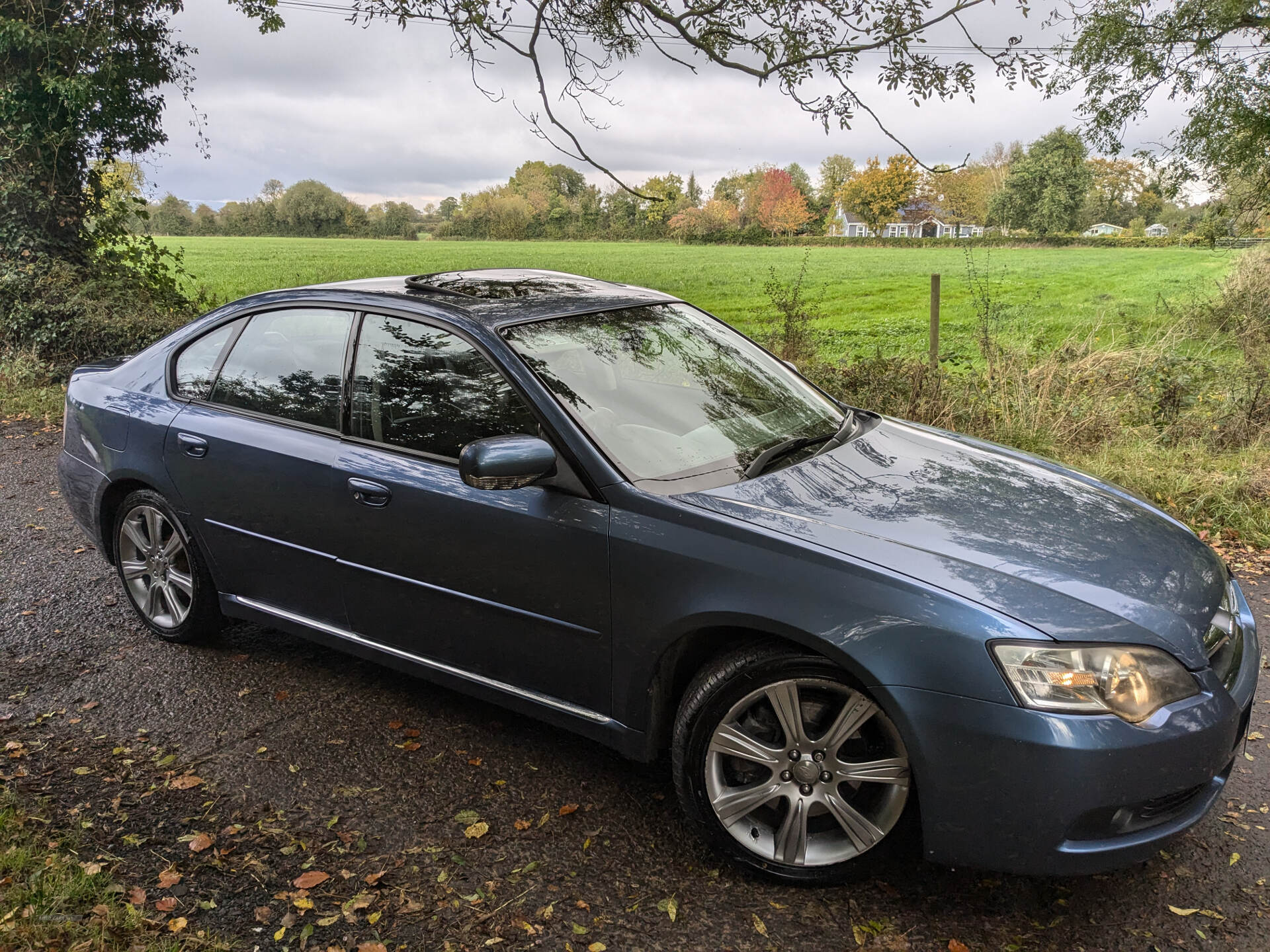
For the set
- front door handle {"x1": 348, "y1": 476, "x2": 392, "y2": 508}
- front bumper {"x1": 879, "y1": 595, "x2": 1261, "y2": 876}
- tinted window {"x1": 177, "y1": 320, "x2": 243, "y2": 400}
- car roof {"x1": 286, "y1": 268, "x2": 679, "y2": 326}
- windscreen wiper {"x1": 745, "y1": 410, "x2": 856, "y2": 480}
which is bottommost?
front bumper {"x1": 879, "y1": 595, "x2": 1261, "y2": 876}

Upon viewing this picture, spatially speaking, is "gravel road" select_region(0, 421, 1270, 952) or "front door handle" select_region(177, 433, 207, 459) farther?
"front door handle" select_region(177, 433, 207, 459)

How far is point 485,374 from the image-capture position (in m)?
3.28

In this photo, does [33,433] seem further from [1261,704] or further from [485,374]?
[1261,704]

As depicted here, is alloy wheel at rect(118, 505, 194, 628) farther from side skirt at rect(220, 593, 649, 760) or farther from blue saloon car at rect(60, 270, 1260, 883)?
side skirt at rect(220, 593, 649, 760)

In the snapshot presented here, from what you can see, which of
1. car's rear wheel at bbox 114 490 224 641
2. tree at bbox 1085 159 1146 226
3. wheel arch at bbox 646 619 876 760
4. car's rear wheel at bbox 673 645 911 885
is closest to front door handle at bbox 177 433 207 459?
car's rear wheel at bbox 114 490 224 641

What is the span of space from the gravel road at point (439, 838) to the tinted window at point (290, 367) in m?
1.22

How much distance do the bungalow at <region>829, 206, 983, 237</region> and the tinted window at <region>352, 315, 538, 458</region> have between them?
23357 mm

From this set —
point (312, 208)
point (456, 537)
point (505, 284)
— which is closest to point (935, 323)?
point (505, 284)

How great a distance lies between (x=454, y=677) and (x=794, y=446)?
1494 mm

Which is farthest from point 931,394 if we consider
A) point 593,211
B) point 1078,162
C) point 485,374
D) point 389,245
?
point 389,245

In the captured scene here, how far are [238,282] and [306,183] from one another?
1638 cm

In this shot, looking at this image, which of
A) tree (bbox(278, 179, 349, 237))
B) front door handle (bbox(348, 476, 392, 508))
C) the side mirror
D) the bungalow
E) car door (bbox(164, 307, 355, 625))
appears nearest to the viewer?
the side mirror

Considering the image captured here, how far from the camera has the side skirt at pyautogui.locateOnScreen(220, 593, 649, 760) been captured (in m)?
3.03

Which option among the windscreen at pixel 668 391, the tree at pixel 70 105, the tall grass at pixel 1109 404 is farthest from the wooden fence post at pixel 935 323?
the tree at pixel 70 105
